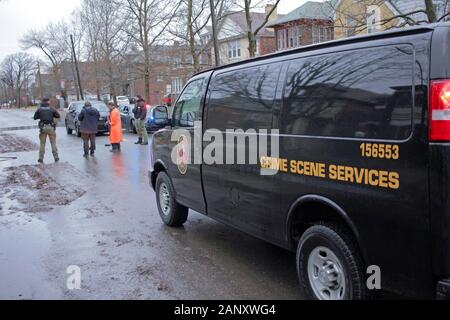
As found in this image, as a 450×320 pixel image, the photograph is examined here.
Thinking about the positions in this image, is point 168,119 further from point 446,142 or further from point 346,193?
point 446,142

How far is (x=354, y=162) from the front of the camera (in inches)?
130

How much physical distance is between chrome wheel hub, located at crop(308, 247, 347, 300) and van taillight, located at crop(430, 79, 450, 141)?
47.9 inches

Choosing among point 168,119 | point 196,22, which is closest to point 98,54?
point 196,22

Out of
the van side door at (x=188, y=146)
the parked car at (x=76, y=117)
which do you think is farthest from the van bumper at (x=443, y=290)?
the parked car at (x=76, y=117)

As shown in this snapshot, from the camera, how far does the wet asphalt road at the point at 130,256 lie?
4355mm

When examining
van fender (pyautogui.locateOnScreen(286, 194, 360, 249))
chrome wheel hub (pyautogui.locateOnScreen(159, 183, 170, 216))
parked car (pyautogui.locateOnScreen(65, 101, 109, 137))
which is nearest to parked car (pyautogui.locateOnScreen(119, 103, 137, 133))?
parked car (pyautogui.locateOnScreen(65, 101, 109, 137))

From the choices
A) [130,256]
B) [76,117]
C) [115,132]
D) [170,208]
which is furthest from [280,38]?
[130,256]

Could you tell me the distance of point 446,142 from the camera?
2754 mm

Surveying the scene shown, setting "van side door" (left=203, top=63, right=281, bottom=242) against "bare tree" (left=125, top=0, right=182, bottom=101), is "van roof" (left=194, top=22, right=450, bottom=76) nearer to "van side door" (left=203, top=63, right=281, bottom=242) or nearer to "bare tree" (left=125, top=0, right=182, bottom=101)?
"van side door" (left=203, top=63, right=281, bottom=242)

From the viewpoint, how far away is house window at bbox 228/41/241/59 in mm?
55572

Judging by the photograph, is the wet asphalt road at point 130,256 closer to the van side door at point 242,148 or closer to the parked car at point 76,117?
the van side door at point 242,148

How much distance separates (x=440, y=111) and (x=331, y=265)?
1447 mm

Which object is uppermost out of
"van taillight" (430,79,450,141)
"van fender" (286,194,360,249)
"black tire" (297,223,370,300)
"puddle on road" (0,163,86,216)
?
"van taillight" (430,79,450,141)
